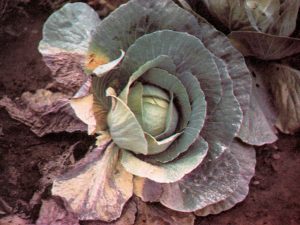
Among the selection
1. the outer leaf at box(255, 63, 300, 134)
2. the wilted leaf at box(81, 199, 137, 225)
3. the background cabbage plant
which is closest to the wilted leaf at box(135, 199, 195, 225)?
the wilted leaf at box(81, 199, 137, 225)

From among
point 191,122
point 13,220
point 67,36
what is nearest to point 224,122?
point 191,122

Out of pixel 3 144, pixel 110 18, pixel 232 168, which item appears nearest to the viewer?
pixel 110 18

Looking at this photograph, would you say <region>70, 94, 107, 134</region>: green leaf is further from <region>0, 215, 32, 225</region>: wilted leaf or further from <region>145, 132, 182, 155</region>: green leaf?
<region>0, 215, 32, 225</region>: wilted leaf

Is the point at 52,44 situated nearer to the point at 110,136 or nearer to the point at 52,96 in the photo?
the point at 52,96

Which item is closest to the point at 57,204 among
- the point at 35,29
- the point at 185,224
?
the point at 185,224

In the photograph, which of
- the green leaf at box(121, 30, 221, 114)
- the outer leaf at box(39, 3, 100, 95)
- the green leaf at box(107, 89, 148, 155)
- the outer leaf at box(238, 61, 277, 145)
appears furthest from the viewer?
the outer leaf at box(238, 61, 277, 145)

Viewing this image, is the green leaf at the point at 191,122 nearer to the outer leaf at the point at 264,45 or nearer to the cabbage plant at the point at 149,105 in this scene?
the cabbage plant at the point at 149,105
